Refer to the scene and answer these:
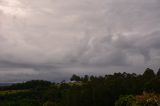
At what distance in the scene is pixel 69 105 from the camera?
416ft

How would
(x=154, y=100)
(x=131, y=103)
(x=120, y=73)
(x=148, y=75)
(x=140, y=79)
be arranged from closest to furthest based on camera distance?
1. (x=154, y=100)
2. (x=131, y=103)
3. (x=140, y=79)
4. (x=148, y=75)
5. (x=120, y=73)

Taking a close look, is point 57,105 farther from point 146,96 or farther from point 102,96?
point 146,96

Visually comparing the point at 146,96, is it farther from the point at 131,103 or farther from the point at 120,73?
the point at 120,73

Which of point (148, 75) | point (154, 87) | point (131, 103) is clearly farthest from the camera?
point (148, 75)

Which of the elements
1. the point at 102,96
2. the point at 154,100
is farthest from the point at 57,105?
the point at 154,100

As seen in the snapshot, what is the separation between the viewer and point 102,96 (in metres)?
127

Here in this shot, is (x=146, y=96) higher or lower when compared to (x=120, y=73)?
lower

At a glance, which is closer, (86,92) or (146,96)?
(146,96)

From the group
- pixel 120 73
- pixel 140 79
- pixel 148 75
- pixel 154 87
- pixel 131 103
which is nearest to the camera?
pixel 131 103

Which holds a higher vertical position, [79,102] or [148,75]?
[148,75]

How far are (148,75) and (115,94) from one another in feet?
102

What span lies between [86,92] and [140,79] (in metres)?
22.0

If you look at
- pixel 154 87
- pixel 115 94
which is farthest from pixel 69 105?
pixel 154 87

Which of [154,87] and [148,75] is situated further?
[148,75]
